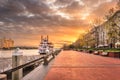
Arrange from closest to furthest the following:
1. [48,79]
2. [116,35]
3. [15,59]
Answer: [48,79], [15,59], [116,35]

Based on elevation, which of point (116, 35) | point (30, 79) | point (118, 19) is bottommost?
point (30, 79)

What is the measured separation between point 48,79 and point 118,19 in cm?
4021

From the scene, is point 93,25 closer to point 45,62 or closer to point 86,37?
point 86,37

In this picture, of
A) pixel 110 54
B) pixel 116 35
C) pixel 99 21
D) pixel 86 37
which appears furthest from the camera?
pixel 86 37

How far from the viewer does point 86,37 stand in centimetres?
11738

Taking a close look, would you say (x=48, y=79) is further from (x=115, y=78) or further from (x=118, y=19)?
(x=118, y=19)

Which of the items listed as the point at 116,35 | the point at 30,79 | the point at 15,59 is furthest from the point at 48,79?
the point at 116,35

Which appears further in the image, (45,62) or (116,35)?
(116,35)

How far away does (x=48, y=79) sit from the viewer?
509 inches

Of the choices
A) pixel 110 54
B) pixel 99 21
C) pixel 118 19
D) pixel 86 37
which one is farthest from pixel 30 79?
pixel 86 37

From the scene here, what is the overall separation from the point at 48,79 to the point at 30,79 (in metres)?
0.94

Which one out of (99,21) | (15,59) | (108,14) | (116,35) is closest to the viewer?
(15,59)

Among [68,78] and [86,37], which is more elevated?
[86,37]

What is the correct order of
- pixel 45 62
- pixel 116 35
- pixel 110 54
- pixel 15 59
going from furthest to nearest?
pixel 116 35 → pixel 110 54 → pixel 45 62 → pixel 15 59
